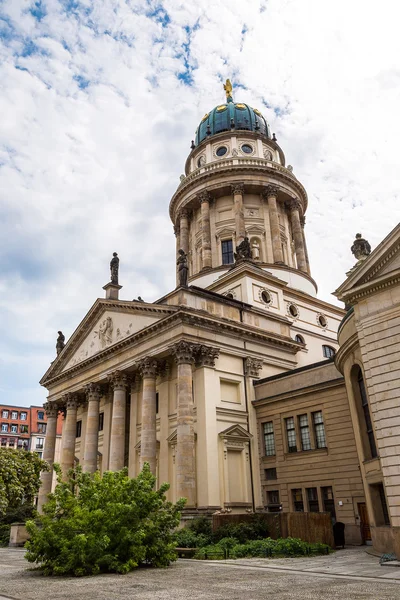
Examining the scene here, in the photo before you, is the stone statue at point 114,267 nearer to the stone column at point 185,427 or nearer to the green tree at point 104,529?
the stone column at point 185,427

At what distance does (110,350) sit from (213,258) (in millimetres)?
16654

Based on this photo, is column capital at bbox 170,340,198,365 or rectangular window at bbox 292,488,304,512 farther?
column capital at bbox 170,340,198,365

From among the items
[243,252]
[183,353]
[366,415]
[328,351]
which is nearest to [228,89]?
[243,252]

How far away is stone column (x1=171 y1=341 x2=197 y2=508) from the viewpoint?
98.9ft

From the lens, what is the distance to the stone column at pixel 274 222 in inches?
1944

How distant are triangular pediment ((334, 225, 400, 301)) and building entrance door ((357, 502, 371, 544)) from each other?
13940mm

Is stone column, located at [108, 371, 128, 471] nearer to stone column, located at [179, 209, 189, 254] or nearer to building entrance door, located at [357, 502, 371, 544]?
building entrance door, located at [357, 502, 371, 544]

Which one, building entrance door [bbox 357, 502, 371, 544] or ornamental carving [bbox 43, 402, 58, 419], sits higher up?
ornamental carving [bbox 43, 402, 58, 419]

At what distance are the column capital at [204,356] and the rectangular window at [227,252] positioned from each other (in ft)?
60.0

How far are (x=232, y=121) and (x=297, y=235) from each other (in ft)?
52.7

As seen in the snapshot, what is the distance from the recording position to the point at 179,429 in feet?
103

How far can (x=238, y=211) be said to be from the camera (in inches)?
2004

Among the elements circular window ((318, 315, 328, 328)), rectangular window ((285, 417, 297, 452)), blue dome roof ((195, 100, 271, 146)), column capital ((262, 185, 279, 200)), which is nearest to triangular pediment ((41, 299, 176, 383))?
rectangular window ((285, 417, 297, 452))

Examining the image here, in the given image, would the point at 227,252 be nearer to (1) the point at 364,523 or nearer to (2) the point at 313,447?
(2) the point at 313,447
